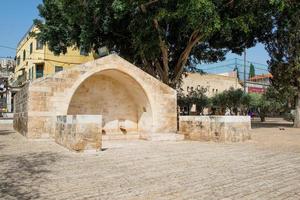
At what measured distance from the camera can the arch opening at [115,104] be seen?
16.2 meters

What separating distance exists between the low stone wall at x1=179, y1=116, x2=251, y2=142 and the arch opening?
217 centimetres

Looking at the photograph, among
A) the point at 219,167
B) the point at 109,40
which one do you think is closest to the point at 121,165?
the point at 219,167

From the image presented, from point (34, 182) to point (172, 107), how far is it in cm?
1048

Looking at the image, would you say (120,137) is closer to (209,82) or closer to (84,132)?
(84,132)

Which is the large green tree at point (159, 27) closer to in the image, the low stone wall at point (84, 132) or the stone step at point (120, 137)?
the stone step at point (120, 137)

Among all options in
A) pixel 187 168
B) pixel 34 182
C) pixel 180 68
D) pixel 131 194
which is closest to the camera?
pixel 131 194

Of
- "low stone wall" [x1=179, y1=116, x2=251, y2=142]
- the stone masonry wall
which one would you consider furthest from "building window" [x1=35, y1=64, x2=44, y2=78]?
"low stone wall" [x1=179, y1=116, x2=251, y2=142]

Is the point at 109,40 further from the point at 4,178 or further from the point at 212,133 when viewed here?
the point at 4,178

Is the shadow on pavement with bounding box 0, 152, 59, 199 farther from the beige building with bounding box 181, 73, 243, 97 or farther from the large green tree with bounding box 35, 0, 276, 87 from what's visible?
the beige building with bounding box 181, 73, 243, 97

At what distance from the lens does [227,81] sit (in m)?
49.6

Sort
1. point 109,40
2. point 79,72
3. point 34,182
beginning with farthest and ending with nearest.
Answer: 1. point 109,40
2. point 79,72
3. point 34,182

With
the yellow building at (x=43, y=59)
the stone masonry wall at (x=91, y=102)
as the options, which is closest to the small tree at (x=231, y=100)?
the yellow building at (x=43, y=59)

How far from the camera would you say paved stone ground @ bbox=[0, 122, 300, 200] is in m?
5.68

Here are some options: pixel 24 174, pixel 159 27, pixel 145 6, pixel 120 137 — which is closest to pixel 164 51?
→ pixel 159 27
